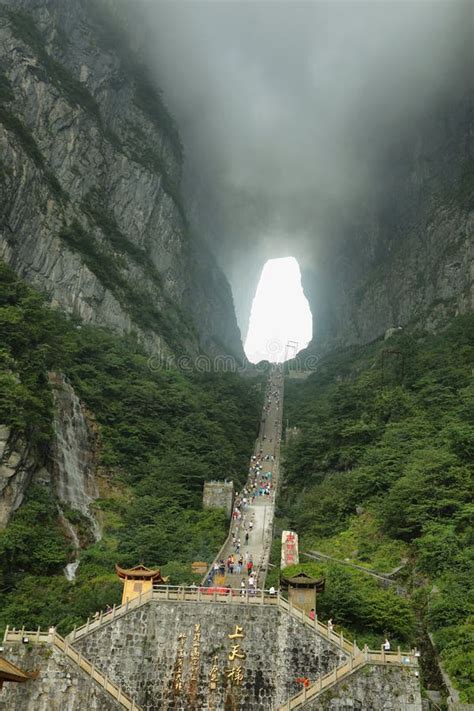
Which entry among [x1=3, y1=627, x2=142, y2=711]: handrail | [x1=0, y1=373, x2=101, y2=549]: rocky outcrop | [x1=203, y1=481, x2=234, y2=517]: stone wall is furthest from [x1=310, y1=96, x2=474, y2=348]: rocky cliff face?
[x1=3, y1=627, x2=142, y2=711]: handrail

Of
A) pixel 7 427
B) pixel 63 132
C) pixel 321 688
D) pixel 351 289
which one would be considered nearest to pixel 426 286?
pixel 351 289

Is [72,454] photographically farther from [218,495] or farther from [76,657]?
[76,657]

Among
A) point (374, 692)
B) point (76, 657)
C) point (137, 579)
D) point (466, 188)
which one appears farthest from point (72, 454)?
point (466, 188)

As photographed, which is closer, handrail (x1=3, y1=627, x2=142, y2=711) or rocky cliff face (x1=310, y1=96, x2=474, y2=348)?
handrail (x1=3, y1=627, x2=142, y2=711)

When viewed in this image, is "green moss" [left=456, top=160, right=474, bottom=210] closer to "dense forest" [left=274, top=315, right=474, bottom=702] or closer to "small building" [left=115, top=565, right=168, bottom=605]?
"dense forest" [left=274, top=315, right=474, bottom=702]

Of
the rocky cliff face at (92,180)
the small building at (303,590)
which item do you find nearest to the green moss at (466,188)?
the rocky cliff face at (92,180)

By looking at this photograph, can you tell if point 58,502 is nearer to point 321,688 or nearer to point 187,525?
point 187,525
